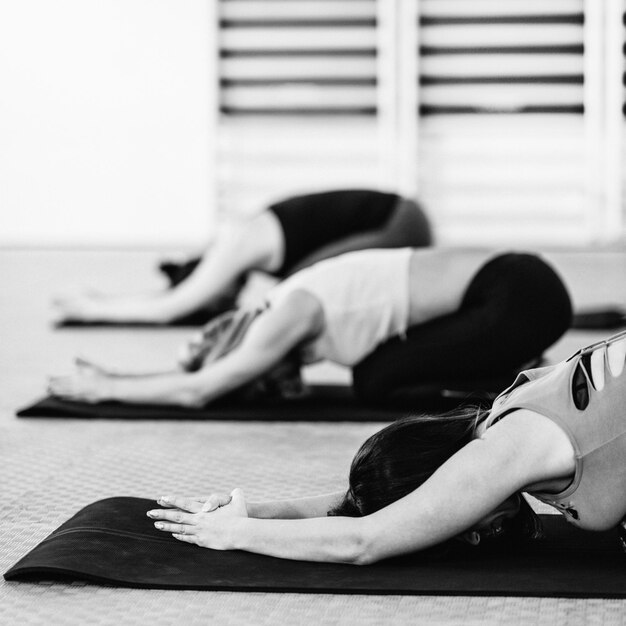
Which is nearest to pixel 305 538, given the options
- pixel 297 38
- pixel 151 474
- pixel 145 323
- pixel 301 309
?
pixel 151 474

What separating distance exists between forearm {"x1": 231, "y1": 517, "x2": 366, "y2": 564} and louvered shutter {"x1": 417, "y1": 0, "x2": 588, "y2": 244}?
610cm

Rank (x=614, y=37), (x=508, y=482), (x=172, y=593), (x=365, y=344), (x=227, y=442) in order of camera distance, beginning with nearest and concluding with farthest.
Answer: (x=508, y=482), (x=172, y=593), (x=227, y=442), (x=365, y=344), (x=614, y=37)

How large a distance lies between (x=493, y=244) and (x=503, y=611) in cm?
612

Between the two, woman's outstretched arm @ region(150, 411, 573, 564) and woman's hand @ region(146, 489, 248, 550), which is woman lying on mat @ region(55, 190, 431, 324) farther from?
woman's outstretched arm @ region(150, 411, 573, 564)

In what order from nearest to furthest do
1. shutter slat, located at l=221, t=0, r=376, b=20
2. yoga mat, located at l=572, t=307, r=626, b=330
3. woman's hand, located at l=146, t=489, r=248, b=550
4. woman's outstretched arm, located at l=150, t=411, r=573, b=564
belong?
woman's outstretched arm, located at l=150, t=411, r=573, b=564 < woman's hand, located at l=146, t=489, r=248, b=550 < yoga mat, located at l=572, t=307, r=626, b=330 < shutter slat, located at l=221, t=0, r=376, b=20

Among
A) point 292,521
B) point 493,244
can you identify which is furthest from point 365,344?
point 493,244

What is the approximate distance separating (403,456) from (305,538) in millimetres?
198

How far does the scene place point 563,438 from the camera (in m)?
1.46

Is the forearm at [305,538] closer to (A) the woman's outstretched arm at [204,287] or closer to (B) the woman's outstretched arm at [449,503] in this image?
(B) the woman's outstretched arm at [449,503]

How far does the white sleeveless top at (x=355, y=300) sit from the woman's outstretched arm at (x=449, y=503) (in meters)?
1.13

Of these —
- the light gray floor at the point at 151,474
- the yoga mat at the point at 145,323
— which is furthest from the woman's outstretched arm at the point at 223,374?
the yoga mat at the point at 145,323

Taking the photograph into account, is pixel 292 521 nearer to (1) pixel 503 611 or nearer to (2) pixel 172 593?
(2) pixel 172 593

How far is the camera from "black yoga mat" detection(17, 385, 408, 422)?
2.82 meters

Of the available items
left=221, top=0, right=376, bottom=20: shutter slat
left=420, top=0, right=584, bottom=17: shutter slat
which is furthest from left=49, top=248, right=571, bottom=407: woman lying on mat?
left=221, top=0, right=376, bottom=20: shutter slat
